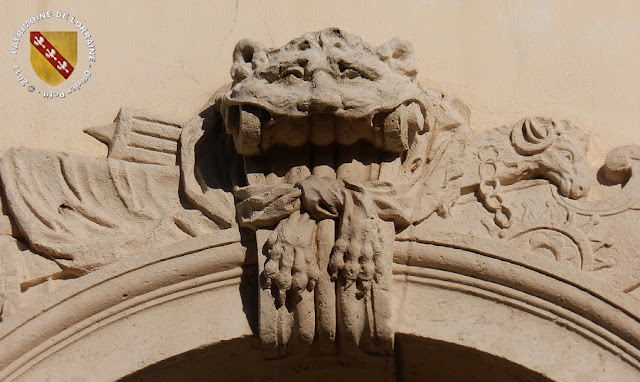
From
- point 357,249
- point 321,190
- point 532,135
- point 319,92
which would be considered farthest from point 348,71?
point 532,135

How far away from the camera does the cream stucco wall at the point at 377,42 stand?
407cm

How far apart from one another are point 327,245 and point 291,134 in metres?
0.35

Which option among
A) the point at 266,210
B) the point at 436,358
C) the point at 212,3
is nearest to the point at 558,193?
the point at 436,358

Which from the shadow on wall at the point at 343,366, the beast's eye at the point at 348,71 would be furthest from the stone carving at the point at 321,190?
the shadow on wall at the point at 343,366

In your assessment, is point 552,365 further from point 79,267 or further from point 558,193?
point 79,267

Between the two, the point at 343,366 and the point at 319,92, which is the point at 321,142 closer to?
the point at 319,92

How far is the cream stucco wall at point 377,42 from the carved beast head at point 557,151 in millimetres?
147

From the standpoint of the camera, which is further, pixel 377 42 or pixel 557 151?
pixel 377 42

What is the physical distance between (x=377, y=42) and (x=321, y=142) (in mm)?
650

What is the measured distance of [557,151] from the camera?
3.82 meters

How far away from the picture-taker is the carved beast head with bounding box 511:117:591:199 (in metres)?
3.77

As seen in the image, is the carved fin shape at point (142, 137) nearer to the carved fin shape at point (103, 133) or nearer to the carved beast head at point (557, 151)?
the carved fin shape at point (103, 133)

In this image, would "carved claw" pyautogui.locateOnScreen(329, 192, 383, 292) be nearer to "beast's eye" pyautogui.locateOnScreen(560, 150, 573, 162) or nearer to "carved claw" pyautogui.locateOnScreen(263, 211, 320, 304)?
"carved claw" pyautogui.locateOnScreen(263, 211, 320, 304)

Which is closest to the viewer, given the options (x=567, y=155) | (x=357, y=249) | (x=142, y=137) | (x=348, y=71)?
(x=357, y=249)
